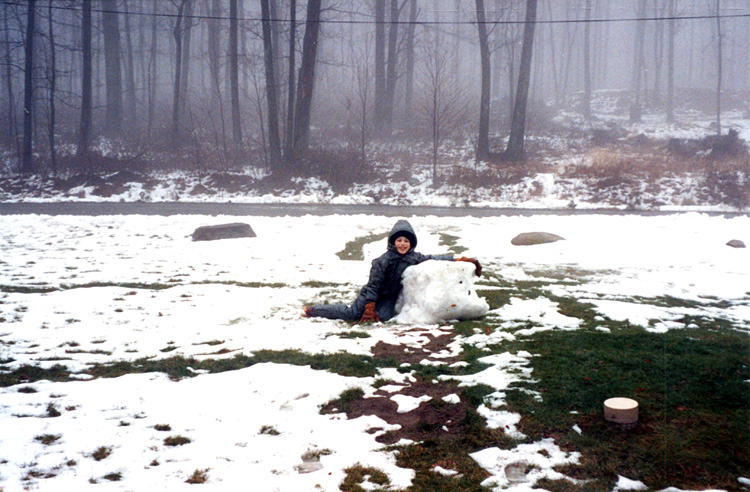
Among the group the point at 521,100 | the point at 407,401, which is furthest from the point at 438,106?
the point at 407,401

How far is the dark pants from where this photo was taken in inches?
260

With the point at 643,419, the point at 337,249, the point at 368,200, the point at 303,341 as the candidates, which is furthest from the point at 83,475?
the point at 368,200

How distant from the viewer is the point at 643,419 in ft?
12.1

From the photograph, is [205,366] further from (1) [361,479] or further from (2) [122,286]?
(2) [122,286]

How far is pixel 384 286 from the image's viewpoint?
22.0ft

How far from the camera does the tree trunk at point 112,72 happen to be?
33.0 m

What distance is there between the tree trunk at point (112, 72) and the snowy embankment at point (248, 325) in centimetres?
2103

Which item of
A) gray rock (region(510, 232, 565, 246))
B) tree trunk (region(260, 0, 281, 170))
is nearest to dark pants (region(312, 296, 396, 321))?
gray rock (region(510, 232, 565, 246))

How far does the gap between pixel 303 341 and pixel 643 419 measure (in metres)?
3.20

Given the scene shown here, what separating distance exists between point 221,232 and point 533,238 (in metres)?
6.47

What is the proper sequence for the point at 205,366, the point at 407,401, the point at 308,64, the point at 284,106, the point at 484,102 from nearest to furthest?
the point at 407,401
the point at 205,366
the point at 308,64
the point at 484,102
the point at 284,106

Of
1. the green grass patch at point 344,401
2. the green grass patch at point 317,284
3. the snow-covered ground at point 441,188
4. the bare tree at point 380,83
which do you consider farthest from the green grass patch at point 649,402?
the bare tree at point 380,83

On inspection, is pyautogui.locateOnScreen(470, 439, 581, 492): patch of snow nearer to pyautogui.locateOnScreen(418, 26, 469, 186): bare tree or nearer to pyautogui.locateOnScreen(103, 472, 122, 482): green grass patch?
pyautogui.locateOnScreen(103, 472, 122, 482): green grass patch

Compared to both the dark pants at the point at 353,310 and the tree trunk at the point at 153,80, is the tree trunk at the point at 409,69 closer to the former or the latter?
the tree trunk at the point at 153,80
